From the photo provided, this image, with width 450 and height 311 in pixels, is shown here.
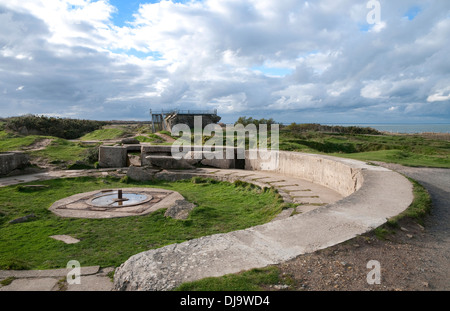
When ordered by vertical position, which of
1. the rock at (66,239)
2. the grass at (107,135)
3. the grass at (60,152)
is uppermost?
the grass at (107,135)

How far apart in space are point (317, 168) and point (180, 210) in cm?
468

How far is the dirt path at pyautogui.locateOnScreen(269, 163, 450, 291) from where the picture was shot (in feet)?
8.38

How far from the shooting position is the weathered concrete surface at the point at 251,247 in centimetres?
278

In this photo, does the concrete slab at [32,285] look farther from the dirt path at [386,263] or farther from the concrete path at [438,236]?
the concrete path at [438,236]

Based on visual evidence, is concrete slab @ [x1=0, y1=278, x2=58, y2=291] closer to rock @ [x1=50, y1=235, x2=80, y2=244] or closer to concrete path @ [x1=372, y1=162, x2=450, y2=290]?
rock @ [x1=50, y1=235, x2=80, y2=244]

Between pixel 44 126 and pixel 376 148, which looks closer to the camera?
pixel 376 148

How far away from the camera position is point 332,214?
429 cm

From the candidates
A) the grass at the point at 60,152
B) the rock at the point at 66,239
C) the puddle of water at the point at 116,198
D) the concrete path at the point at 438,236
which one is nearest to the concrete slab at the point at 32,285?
the rock at the point at 66,239

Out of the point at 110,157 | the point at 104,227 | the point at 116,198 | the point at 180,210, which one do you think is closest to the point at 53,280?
the point at 104,227

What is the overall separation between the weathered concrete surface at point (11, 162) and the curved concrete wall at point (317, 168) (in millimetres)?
8867

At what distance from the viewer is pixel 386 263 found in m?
2.92

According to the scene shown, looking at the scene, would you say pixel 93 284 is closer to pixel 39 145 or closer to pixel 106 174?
pixel 106 174

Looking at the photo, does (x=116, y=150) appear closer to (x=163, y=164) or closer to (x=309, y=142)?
(x=163, y=164)
